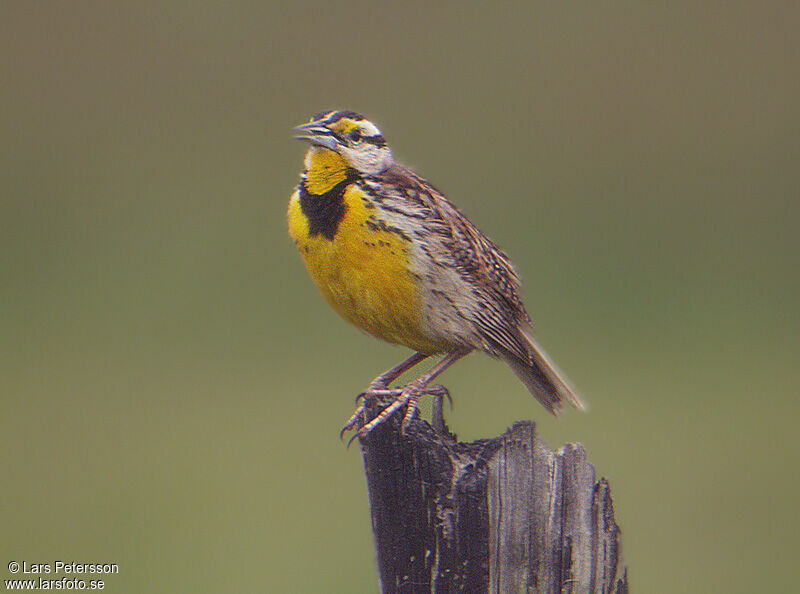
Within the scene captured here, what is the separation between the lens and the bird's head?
3828 mm

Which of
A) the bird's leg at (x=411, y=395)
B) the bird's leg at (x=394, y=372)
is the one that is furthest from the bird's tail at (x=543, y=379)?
the bird's leg at (x=394, y=372)

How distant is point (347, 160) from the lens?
12.7ft

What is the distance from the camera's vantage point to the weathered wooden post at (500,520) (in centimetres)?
280

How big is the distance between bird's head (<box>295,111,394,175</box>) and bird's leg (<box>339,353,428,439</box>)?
1.98ft

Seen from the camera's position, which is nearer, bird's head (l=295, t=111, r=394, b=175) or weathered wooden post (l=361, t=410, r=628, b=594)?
weathered wooden post (l=361, t=410, r=628, b=594)

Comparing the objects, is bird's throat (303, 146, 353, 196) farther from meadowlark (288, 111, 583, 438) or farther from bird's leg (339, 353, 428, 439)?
bird's leg (339, 353, 428, 439)

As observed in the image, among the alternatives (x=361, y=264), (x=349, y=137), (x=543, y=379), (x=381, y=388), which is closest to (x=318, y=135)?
(x=349, y=137)

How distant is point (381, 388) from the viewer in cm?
399

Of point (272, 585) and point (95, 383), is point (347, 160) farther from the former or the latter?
point (95, 383)

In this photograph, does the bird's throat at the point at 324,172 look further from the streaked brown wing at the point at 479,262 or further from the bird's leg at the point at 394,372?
the bird's leg at the point at 394,372

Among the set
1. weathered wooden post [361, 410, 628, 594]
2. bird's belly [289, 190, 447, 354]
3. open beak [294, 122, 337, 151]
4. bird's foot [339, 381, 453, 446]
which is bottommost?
weathered wooden post [361, 410, 628, 594]

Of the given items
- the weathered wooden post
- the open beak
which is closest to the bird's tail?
the open beak

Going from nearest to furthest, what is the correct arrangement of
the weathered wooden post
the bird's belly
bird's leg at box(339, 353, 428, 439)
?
the weathered wooden post, bird's leg at box(339, 353, 428, 439), the bird's belly

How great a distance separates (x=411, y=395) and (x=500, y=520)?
2.40 feet
